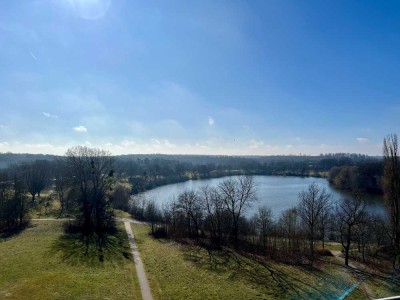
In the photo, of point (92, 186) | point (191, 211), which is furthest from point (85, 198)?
point (191, 211)

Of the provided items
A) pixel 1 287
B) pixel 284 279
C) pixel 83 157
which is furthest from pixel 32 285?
pixel 83 157

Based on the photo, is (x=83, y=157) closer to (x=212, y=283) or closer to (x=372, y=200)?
(x=212, y=283)

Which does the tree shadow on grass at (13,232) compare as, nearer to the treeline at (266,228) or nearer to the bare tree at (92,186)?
the bare tree at (92,186)

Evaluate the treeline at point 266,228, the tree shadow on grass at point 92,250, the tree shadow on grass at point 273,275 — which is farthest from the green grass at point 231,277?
the treeline at point 266,228

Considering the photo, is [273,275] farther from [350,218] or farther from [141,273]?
[350,218]

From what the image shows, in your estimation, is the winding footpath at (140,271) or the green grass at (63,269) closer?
the green grass at (63,269)

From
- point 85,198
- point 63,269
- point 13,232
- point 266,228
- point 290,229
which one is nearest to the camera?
point 63,269

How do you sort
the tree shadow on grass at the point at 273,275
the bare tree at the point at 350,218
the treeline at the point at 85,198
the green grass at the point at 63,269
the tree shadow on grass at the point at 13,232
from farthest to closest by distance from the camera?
the treeline at the point at 85,198 < the tree shadow on grass at the point at 13,232 < the bare tree at the point at 350,218 < the tree shadow on grass at the point at 273,275 < the green grass at the point at 63,269
